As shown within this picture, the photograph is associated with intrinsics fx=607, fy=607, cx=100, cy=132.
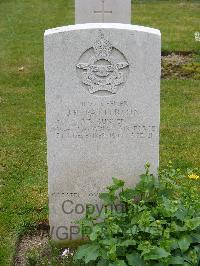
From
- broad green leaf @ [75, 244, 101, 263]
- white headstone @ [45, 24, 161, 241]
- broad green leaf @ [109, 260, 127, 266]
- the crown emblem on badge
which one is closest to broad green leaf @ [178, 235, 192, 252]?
broad green leaf @ [109, 260, 127, 266]

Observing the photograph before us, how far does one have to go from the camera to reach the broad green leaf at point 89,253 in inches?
157

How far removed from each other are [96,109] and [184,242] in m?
1.15

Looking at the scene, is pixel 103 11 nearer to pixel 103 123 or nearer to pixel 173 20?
pixel 103 123

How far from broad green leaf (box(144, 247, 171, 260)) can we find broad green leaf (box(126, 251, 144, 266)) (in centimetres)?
10

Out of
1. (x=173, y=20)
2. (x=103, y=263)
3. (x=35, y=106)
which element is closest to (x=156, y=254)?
(x=103, y=263)

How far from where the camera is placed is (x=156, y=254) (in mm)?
3828

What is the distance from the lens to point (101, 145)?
Answer: 455cm

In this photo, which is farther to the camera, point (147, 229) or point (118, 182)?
point (118, 182)

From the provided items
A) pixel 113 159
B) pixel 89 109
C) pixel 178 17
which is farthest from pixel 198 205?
pixel 178 17

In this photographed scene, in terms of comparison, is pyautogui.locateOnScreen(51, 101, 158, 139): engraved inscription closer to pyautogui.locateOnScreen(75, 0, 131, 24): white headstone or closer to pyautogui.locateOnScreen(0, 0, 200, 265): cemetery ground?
pyautogui.locateOnScreen(0, 0, 200, 265): cemetery ground

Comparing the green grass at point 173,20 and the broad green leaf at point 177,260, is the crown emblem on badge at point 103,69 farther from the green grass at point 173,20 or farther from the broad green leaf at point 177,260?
the green grass at point 173,20

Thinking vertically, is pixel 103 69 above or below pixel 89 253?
above

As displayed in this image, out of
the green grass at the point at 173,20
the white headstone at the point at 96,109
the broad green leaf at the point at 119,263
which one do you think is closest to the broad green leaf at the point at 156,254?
the broad green leaf at the point at 119,263

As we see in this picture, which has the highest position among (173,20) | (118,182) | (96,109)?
(96,109)
